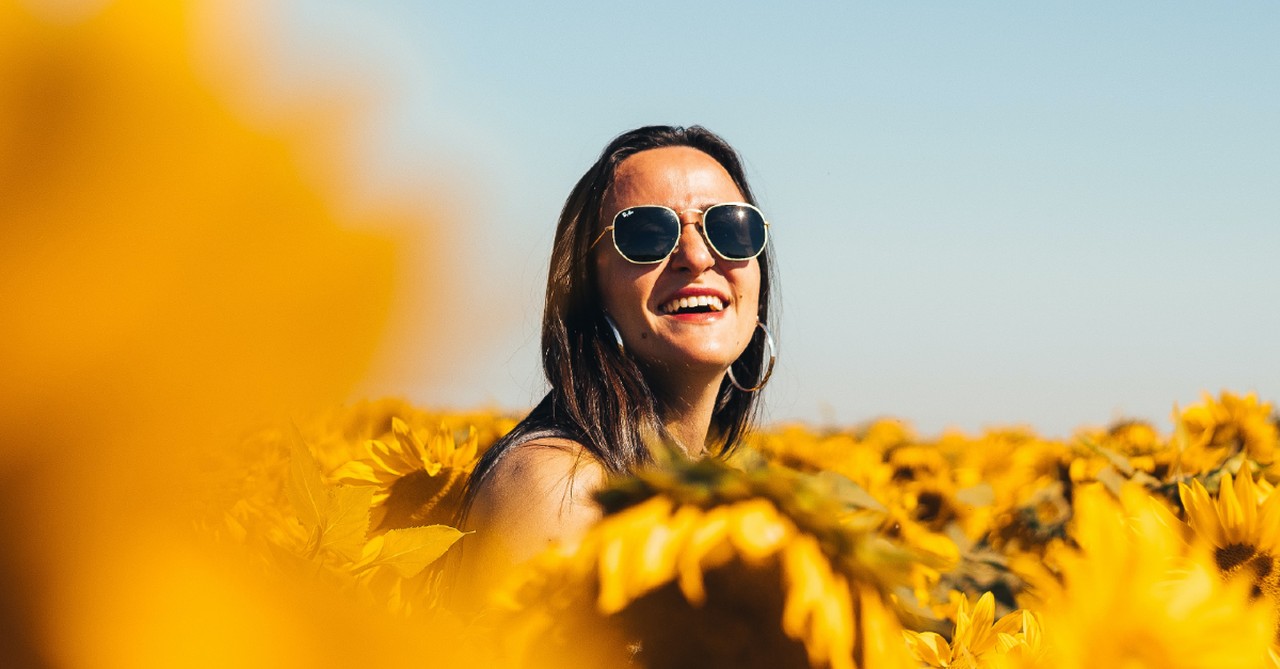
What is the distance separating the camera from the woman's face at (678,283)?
1.81 meters

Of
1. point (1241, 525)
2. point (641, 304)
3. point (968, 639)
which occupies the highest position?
point (641, 304)

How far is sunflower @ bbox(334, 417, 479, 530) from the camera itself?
186cm

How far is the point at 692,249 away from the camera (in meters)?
1.81

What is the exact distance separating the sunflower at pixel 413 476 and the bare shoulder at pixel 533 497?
1.29ft

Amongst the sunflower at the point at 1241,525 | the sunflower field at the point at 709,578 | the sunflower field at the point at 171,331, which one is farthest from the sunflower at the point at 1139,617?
the sunflower at the point at 1241,525

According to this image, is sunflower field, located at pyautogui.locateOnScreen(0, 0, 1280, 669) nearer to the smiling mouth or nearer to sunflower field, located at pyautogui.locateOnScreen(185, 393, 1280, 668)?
sunflower field, located at pyautogui.locateOnScreen(185, 393, 1280, 668)

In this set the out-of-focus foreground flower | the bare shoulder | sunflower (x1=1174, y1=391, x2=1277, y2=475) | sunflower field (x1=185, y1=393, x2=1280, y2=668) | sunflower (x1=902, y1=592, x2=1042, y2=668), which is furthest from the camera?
sunflower (x1=1174, y1=391, x2=1277, y2=475)

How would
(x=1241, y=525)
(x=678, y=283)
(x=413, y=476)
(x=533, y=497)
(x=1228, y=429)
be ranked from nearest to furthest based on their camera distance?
(x=1241, y=525), (x=533, y=497), (x=678, y=283), (x=413, y=476), (x=1228, y=429)

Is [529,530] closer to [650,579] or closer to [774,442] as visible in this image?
[650,579]

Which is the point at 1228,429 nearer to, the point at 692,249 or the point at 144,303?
the point at 692,249

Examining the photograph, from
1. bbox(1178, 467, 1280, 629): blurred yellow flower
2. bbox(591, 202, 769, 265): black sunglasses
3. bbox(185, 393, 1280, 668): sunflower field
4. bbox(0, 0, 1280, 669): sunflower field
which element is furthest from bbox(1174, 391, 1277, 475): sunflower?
bbox(0, 0, 1280, 669): sunflower field

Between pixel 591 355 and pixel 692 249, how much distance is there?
0.85 ft

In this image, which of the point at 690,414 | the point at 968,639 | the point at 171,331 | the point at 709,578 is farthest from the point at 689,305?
the point at 171,331

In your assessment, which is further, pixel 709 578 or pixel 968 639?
pixel 968 639
